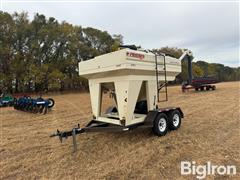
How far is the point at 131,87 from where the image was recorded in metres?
4.98

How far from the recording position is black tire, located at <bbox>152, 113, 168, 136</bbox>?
210 inches

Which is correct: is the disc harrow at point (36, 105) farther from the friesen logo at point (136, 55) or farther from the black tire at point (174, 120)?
the friesen logo at point (136, 55)

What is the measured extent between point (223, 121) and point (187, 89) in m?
15.9

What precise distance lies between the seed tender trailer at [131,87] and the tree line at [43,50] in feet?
63.8

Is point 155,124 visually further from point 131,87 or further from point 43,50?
point 43,50

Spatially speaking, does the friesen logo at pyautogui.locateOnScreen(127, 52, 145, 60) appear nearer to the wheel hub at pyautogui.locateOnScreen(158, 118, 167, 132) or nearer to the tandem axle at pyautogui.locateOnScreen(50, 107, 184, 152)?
the tandem axle at pyautogui.locateOnScreen(50, 107, 184, 152)

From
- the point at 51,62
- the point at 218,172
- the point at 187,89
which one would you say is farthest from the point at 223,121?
the point at 51,62

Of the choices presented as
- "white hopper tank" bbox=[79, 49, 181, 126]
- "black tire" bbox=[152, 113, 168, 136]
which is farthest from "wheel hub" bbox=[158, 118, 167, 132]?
"white hopper tank" bbox=[79, 49, 181, 126]

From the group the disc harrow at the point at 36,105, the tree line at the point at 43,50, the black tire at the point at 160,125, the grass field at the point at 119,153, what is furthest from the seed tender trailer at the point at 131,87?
the tree line at the point at 43,50

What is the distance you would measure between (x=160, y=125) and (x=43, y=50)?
28.9 m

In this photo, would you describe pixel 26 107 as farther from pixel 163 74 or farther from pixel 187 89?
pixel 187 89

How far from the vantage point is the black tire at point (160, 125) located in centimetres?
533

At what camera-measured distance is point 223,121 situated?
6988mm

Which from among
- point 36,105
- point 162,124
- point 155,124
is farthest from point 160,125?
point 36,105
